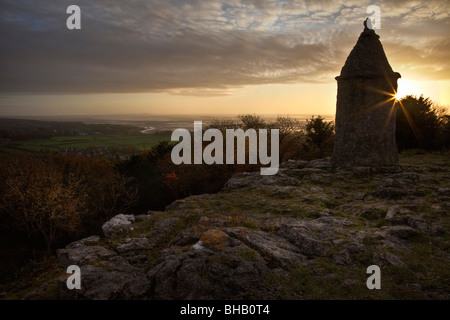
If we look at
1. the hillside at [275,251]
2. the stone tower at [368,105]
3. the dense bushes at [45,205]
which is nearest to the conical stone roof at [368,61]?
the stone tower at [368,105]

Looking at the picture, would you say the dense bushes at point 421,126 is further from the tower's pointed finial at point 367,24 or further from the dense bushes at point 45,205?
the dense bushes at point 45,205

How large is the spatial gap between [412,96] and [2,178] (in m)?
41.5

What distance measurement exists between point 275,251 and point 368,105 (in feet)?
42.0

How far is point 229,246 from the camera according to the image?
628 cm

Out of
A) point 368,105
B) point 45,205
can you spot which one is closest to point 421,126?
point 368,105

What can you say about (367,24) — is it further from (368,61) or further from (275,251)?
(275,251)

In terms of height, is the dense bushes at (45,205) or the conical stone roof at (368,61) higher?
the conical stone roof at (368,61)

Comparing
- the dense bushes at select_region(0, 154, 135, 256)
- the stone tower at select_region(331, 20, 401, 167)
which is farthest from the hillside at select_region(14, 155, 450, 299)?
the dense bushes at select_region(0, 154, 135, 256)

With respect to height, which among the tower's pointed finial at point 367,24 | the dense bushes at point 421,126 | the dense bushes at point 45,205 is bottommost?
the dense bushes at point 45,205

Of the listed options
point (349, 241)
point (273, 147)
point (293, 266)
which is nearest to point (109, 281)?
point (293, 266)

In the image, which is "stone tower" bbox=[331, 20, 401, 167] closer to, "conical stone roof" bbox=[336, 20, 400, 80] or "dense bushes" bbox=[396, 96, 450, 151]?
"conical stone roof" bbox=[336, 20, 400, 80]

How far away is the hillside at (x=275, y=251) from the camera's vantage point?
509 cm
